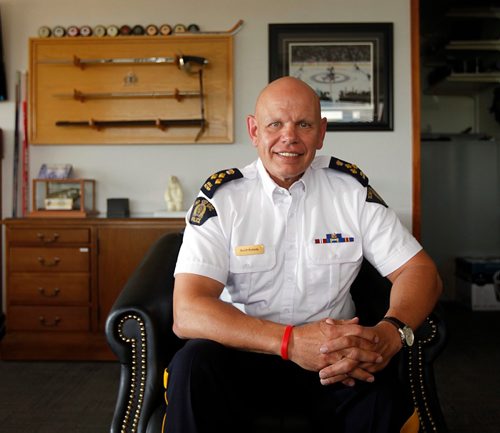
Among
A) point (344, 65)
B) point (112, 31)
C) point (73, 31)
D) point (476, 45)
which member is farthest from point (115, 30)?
point (476, 45)

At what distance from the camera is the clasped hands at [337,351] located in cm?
131

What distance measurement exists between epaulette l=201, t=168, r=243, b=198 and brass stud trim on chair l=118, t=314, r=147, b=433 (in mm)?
430

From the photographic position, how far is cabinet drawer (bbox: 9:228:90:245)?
3137 mm

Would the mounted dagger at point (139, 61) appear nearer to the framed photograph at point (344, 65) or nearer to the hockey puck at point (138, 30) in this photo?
the hockey puck at point (138, 30)

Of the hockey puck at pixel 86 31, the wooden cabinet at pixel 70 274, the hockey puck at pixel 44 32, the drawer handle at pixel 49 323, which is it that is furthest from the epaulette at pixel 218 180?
the hockey puck at pixel 44 32

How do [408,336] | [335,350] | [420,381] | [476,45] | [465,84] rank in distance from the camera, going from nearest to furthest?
1. [335,350]
2. [408,336]
3. [420,381]
4. [476,45]
5. [465,84]

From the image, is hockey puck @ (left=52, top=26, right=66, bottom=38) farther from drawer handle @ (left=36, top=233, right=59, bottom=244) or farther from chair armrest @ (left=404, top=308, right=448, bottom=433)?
→ chair armrest @ (left=404, top=308, right=448, bottom=433)

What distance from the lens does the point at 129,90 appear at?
3455mm

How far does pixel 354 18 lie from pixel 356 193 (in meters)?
2.05

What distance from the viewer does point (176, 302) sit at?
148 cm

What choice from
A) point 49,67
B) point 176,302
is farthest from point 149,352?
point 49,67

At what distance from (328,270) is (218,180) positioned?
0.43m

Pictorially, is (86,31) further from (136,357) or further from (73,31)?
(136,357)

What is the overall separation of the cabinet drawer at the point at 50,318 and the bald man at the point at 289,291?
1.70m
